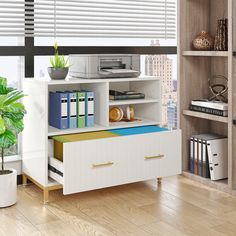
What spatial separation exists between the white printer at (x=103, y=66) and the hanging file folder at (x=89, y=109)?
127 mm

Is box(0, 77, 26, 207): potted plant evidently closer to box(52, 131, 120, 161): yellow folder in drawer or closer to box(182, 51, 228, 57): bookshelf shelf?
box(52, 131, 120, 161): yellow folder in drawer

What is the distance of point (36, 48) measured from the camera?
3.28 metres

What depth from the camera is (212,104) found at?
3.26 metres

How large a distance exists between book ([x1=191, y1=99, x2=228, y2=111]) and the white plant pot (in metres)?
1.43

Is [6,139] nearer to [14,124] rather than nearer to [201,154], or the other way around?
[14,124]

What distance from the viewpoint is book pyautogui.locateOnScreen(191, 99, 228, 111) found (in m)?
3.16

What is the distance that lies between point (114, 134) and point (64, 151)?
404 mm

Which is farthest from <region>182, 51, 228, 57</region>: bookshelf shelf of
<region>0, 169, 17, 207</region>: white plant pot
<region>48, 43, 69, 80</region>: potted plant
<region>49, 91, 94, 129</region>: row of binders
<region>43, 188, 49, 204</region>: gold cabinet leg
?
<region>0, 169, 17, 207</region>: white plant pot

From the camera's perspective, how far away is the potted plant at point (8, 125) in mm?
2777

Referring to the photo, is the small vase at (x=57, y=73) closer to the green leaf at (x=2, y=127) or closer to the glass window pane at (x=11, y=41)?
the glass window pane at (x=11, y=41)

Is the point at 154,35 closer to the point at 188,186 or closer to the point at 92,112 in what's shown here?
the point at 92,112

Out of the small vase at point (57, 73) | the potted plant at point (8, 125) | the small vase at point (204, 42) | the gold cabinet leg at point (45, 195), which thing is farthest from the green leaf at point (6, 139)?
the small vase at point (204, 42)

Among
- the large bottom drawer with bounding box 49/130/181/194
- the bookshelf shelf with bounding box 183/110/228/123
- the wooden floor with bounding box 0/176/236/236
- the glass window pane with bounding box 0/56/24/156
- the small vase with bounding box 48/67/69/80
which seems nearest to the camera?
the wooden floor with bounding box 0/176/236/236

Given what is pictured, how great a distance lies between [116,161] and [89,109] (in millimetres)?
406
